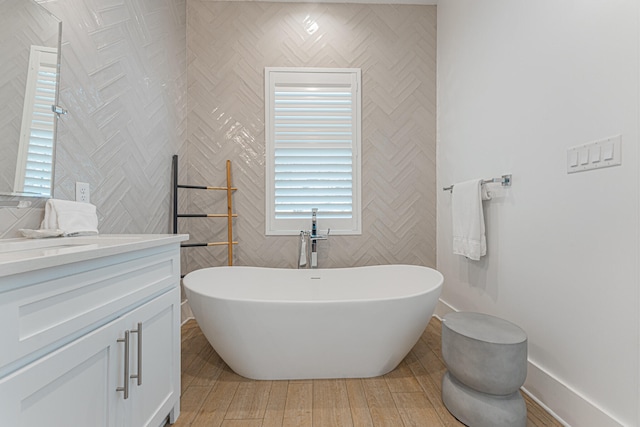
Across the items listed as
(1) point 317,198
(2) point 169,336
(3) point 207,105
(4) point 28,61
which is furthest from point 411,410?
(3) point 207,105

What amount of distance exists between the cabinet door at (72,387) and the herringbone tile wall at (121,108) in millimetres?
711

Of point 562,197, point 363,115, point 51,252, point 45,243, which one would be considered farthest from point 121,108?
point 562,197

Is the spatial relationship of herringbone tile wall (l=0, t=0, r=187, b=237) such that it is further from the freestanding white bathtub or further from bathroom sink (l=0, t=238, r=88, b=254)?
the freestanding white bathtub

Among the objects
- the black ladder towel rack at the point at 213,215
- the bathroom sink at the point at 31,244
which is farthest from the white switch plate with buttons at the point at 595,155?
the black ladder towel rack at the point at 213,215

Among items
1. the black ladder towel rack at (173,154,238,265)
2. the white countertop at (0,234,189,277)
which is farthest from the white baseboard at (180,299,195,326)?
the white countertop at (0,234,189,277)

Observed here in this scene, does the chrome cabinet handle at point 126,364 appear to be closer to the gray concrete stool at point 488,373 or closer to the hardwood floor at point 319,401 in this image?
the hardwood floor at point 319,401

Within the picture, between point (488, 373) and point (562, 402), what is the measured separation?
1.41 feet

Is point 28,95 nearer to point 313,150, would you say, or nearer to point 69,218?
point 69,218

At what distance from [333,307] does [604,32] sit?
168 cm

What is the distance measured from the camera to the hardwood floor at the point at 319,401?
1497 millimetres

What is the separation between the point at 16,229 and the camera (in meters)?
1.28

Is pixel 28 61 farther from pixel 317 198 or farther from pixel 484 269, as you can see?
pixel 484 269

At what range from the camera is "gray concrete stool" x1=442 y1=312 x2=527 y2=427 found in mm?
1378

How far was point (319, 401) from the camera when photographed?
1.64 metres
